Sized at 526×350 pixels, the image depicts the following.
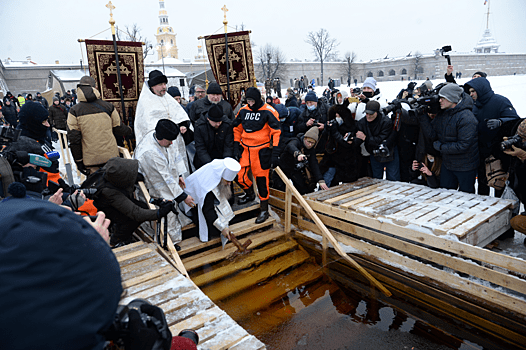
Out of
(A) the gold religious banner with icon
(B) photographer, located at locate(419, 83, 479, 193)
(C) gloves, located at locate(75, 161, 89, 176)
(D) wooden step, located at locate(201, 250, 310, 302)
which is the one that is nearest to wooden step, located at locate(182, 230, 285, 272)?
(D) wooden step, located at locate(201, 250, 310, 302)

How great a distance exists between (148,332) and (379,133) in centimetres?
509

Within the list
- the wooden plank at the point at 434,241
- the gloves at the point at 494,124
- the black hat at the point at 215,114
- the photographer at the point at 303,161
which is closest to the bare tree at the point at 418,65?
the photographer at the point at 303,161

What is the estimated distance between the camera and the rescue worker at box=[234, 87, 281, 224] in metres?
5.11

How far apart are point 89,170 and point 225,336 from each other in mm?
4000

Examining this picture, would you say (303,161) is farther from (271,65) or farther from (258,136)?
(271,65)

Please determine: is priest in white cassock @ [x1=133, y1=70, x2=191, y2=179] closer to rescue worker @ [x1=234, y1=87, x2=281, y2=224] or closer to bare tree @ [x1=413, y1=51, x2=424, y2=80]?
rescue worker @ [x1=234, y1=87, x2=281, y2=224]

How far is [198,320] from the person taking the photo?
8.37 ft

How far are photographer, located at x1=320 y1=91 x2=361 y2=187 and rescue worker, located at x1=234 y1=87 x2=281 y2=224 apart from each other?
1121mm

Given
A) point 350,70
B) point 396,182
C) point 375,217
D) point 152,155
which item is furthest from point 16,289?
point 350,70

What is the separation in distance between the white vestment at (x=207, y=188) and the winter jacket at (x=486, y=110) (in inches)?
147

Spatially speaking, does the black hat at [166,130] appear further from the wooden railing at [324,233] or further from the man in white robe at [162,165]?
the wooden railing at [324,233]

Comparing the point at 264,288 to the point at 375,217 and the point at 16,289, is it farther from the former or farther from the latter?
the point at 16,289

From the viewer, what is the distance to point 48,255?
2.73ft

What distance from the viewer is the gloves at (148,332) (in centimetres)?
108
